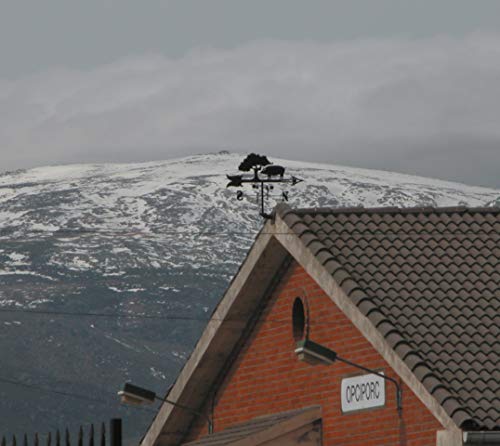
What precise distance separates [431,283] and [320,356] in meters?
3.43

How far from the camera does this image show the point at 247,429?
3556cm

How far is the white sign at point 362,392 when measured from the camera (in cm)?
3167

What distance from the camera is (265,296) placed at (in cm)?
3666

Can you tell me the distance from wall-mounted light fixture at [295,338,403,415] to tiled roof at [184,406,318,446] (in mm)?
3138

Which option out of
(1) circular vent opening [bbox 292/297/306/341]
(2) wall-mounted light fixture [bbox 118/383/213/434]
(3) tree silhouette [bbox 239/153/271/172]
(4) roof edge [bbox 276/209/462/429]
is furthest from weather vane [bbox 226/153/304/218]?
(2) wall-mounted light fixture [bbox 118/383/213/434]

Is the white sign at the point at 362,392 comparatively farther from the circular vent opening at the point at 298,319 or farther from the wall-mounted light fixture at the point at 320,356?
the circular vent opening at the point at 298,319

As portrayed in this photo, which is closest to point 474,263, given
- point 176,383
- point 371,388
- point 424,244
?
point 424,244

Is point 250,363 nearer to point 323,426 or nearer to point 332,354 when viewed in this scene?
point 323,426

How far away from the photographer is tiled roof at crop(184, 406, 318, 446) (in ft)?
112

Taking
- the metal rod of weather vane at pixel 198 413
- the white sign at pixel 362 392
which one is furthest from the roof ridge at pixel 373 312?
the metal rod of weather vane at pixel 198 413

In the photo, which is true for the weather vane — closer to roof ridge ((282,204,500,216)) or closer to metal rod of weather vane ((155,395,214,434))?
roof ridge ((282,204,500,216))

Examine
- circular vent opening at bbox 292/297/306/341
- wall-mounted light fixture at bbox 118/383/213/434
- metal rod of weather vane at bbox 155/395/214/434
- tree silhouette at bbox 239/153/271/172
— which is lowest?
wall-mounted light fixture at bbox 118/383/213/434

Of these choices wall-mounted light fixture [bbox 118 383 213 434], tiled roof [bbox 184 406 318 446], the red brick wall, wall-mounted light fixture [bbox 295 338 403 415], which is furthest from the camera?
tiled roof [bbox 184 406 318 446]

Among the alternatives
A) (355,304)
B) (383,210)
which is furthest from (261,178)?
(355,304)
